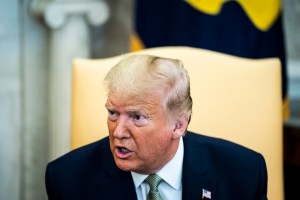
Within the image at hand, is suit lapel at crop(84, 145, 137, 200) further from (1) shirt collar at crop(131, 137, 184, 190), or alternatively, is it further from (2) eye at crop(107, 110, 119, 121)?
(2) eye at crop(107, 110, 119, 121)

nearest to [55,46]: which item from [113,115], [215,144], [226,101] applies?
[226,101]

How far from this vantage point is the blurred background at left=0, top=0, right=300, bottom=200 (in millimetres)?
3074

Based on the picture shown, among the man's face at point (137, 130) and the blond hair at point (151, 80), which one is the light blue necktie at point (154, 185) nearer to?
the man's face at point (137, 130)

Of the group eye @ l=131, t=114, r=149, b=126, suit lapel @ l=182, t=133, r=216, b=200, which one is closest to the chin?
eye @ l=131, t=114, r=149, b=126

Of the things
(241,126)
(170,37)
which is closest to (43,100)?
(170,37)

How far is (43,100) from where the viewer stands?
10.8 feet

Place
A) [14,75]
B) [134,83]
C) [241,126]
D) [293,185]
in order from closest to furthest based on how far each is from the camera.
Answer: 1. [134,83]
2. [241,126]
3. [14,75]
4. [293,185]

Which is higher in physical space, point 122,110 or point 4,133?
point 122,110

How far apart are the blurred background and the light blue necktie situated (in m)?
1.48

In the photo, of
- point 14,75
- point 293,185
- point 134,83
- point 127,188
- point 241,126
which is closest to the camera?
point 134,83

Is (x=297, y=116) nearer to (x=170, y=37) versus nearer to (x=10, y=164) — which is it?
(x=170, y=37)

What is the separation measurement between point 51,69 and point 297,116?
179 cm

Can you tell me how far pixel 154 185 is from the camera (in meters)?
1.76

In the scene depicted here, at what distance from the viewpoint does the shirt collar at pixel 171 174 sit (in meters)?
1.78
